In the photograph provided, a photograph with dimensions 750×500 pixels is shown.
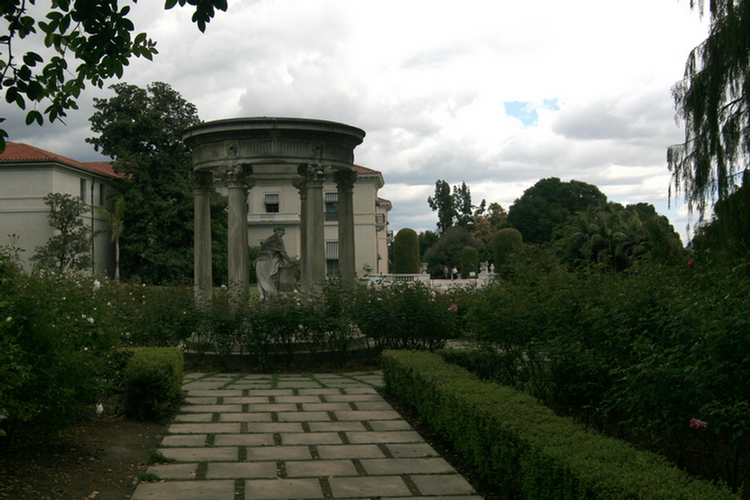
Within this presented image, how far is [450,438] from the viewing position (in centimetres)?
622

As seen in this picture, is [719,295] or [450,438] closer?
[719,295]

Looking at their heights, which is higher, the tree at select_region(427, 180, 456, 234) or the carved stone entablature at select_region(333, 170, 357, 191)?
the tree at select_region(427, 180, 456, 234)

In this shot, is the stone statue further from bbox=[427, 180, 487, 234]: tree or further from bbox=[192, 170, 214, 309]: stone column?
bbox=[427, 180, 487, 234]: tree

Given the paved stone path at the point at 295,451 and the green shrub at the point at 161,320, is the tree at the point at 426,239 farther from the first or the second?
the paved stone path at the point at 295,451

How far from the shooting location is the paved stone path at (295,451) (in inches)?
197

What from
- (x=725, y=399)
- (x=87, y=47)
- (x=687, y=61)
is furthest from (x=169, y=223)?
(x=725, y=399)

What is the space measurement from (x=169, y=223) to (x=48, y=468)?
108 ft

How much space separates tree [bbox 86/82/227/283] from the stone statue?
2145cm

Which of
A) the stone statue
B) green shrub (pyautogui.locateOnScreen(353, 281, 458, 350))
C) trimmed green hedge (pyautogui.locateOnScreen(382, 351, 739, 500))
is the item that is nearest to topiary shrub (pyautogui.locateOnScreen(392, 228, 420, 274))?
the stone statue

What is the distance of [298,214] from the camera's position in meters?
43.9

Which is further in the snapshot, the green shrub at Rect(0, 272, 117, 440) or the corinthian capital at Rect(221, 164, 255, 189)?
the corinthian capital at Rect(221, 164, 255, 189)

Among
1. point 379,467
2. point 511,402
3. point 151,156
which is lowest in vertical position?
point 379,467

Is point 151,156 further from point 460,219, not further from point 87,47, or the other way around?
point 460,219

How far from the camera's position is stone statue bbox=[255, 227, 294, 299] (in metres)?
14.5
